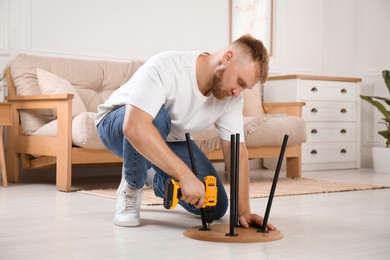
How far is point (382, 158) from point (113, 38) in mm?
2421

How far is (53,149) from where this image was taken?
374 cm

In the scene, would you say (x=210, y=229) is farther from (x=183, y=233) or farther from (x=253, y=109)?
(x=253, y=109)

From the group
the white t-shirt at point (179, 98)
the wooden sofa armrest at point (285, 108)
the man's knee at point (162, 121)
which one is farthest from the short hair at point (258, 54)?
the wooden sofa armrest at point (285, 108)

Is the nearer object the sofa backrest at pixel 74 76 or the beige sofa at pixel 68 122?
the beige sofa at pixel 68 122

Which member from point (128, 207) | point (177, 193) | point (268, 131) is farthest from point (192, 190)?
point (268, 131)

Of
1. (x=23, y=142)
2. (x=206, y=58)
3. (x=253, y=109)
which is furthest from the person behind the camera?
(x=253, y=109)

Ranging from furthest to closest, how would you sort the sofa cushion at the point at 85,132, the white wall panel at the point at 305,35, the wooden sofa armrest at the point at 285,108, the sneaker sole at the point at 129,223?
the white wall panel at the point at 305,35 → the wooden sofa armrest at the point at 285,108 → the sofa cushion at the point at 85,132 → the sneaker sole at the point at 129,223

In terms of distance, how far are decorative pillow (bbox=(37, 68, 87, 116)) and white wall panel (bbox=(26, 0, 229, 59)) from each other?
16.9 inches

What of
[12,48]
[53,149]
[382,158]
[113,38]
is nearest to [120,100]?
[53,149]

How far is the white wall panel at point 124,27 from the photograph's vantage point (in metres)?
4.45

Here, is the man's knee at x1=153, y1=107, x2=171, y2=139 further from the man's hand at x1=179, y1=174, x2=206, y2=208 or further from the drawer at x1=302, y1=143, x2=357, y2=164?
the drawer at x1=302, y1=143, x2=357, y2=164

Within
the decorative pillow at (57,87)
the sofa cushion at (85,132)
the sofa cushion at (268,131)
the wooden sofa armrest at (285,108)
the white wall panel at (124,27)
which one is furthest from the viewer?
the wooden sofa armrest at (285,108)

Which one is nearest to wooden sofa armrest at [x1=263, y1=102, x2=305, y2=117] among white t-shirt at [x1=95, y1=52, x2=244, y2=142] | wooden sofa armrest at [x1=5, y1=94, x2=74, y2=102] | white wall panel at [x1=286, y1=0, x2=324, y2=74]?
white wall panel at [x1=286, y1=0, x2=324, y2=74]

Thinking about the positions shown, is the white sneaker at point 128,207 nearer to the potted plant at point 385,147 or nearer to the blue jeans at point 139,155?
the blue jeans at point 139,155
